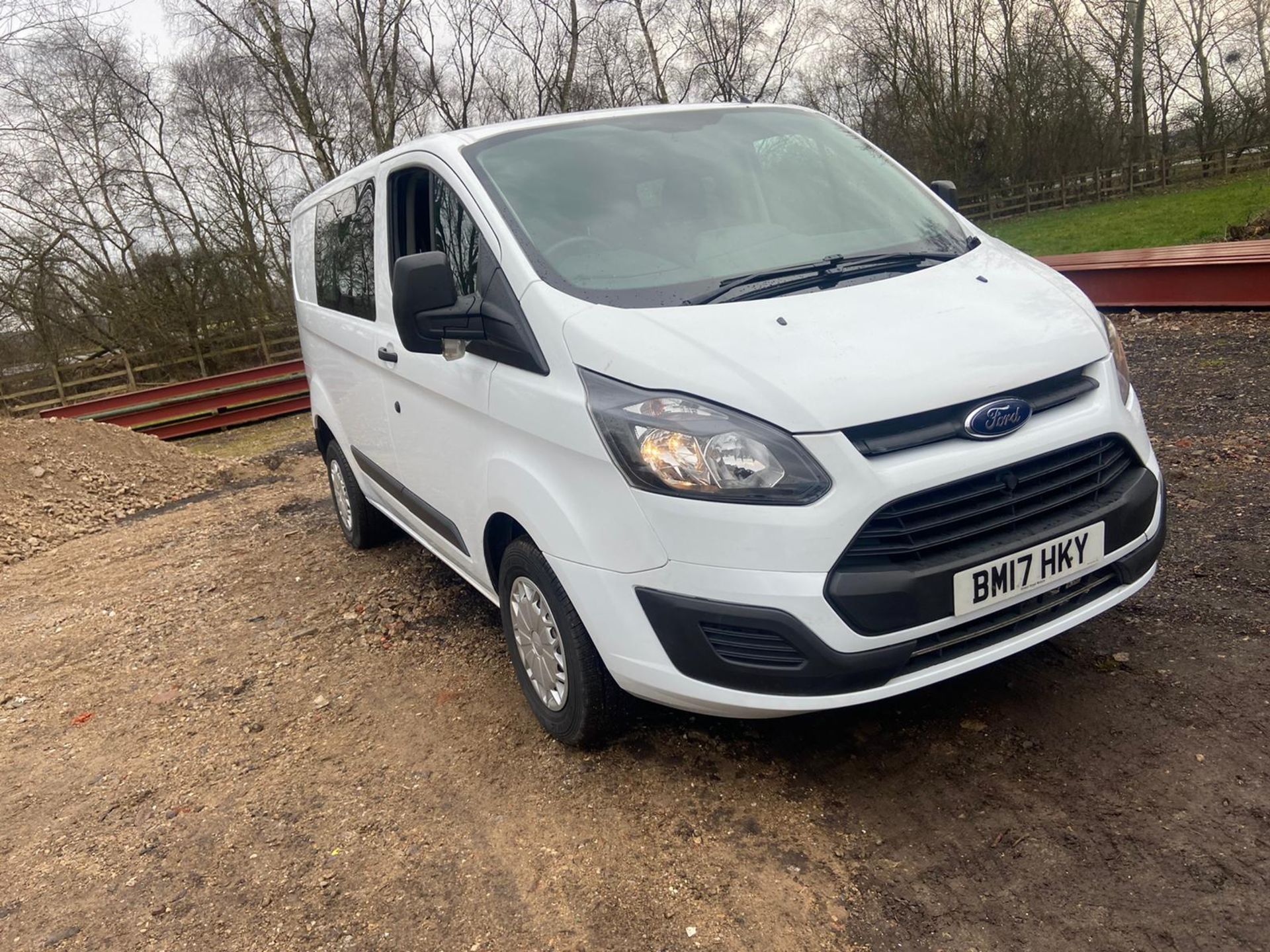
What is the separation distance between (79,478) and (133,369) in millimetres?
16119

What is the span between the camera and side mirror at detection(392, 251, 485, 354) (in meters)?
2.88

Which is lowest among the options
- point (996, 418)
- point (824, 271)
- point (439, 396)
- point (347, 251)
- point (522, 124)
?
point (996, 418)

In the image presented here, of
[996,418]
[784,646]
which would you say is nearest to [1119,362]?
[996,418]

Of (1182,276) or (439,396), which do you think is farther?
(1182,276)

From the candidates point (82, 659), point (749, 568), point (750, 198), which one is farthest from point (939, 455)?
point (82, 659)

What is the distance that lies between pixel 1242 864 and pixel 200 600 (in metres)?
4.95

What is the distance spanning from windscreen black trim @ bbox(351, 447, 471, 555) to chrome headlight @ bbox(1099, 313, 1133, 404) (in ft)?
7.28

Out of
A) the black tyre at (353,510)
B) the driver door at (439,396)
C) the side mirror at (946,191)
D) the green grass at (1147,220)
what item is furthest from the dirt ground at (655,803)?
the green grass at (1147,220)

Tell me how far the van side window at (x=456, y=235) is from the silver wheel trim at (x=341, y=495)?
2.36 meters

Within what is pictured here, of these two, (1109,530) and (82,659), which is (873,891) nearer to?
(1109,530)

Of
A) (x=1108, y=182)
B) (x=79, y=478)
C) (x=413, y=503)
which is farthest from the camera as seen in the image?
(x=1108, y=182)

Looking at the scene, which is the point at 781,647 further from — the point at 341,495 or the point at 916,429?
the point at 341,495

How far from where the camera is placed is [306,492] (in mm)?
7848

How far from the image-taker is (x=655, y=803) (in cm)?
279
